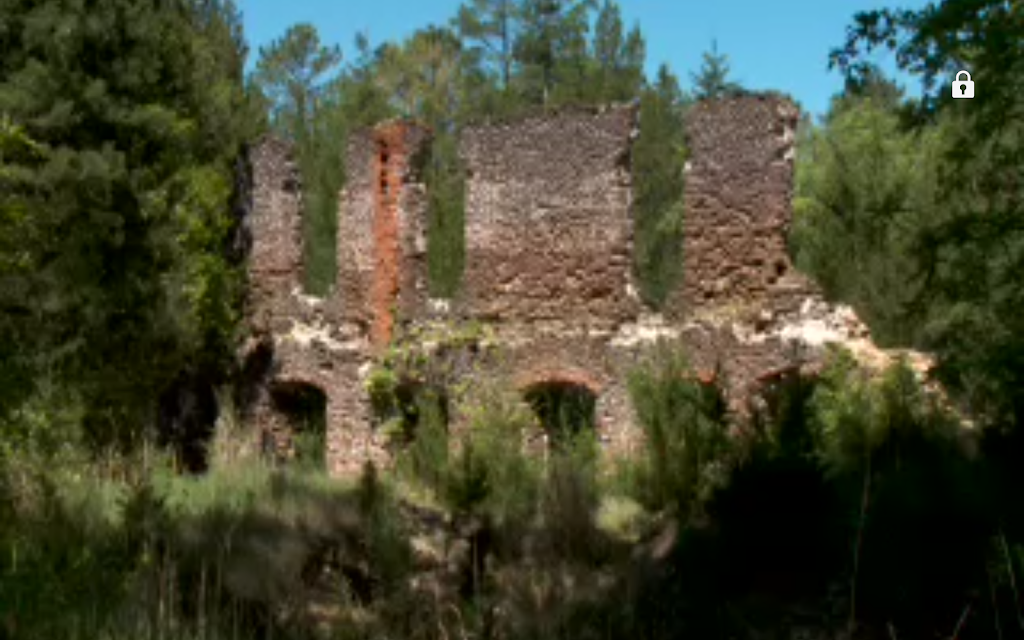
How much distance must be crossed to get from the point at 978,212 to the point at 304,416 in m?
9.64

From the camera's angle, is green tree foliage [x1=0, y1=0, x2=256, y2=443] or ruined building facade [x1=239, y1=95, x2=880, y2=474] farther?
green tree foliage [x1=0, y1=0, x2=256, y2=443]

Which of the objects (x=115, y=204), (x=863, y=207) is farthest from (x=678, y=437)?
(x=863, y=207)

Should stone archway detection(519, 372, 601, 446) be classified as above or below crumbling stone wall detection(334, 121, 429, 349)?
below

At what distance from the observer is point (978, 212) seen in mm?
8148

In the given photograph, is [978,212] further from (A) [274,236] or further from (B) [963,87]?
(A) [274,236]

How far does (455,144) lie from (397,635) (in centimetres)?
2215

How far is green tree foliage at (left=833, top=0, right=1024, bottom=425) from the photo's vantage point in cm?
716

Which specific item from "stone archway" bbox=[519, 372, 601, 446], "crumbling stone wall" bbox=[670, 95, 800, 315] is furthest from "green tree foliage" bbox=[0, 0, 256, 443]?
"crumbling stone wall" bbox=[670, 95, 800, 315]

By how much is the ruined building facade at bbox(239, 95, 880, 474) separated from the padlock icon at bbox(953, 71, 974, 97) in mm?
4171

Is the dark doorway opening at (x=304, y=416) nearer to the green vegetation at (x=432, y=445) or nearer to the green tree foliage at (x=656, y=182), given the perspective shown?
the green vegetation at (x=432, y=445)

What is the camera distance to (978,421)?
342 inches

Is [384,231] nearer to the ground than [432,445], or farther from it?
farther from it

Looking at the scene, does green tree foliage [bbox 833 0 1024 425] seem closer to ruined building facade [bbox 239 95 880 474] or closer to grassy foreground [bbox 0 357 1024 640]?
grassy foreground [bbox 0 357 1024 640]

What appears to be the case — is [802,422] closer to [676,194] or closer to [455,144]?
[676,194]
